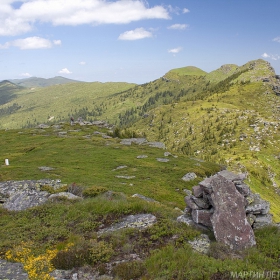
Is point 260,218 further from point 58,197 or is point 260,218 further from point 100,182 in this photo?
point 100,182

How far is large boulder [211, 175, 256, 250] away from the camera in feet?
42.4

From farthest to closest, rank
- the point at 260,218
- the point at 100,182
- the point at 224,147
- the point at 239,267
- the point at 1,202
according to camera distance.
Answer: the point at 224,147 → the point at 100,182 → the point at 1,202 → the point at 260,218 → the point at 239,267

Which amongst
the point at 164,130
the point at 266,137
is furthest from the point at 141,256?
the point at 164,130

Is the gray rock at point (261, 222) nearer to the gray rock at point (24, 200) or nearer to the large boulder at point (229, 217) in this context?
the large boulder at point (229, 217)

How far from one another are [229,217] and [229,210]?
0.43 metres

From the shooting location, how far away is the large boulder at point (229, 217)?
12938 mm

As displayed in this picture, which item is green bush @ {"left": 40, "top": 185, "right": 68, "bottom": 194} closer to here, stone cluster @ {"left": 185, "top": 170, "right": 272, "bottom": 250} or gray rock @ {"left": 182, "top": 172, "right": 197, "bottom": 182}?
stone cluster @ {"left": 185, "top": 170, "right": 272, "bottom": 250}

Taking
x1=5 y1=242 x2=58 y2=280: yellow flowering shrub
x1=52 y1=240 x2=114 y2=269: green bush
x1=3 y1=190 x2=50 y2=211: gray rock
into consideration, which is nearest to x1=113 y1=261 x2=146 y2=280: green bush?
x1=52 y1=240 x2=114 y2=269: green bush

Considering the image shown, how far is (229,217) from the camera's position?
1359cm

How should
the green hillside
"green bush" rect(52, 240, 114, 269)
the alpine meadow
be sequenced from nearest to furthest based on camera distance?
the alpine meadow < "green bush" rect(52, 240, 114, 269) < the green hillside

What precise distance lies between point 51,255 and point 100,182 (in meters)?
18.0

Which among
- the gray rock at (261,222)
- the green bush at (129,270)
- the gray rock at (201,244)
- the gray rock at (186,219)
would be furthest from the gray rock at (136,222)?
the gray rock at (261,222)

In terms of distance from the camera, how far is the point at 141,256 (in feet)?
41.3

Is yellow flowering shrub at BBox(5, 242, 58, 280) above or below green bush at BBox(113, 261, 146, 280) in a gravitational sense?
below
